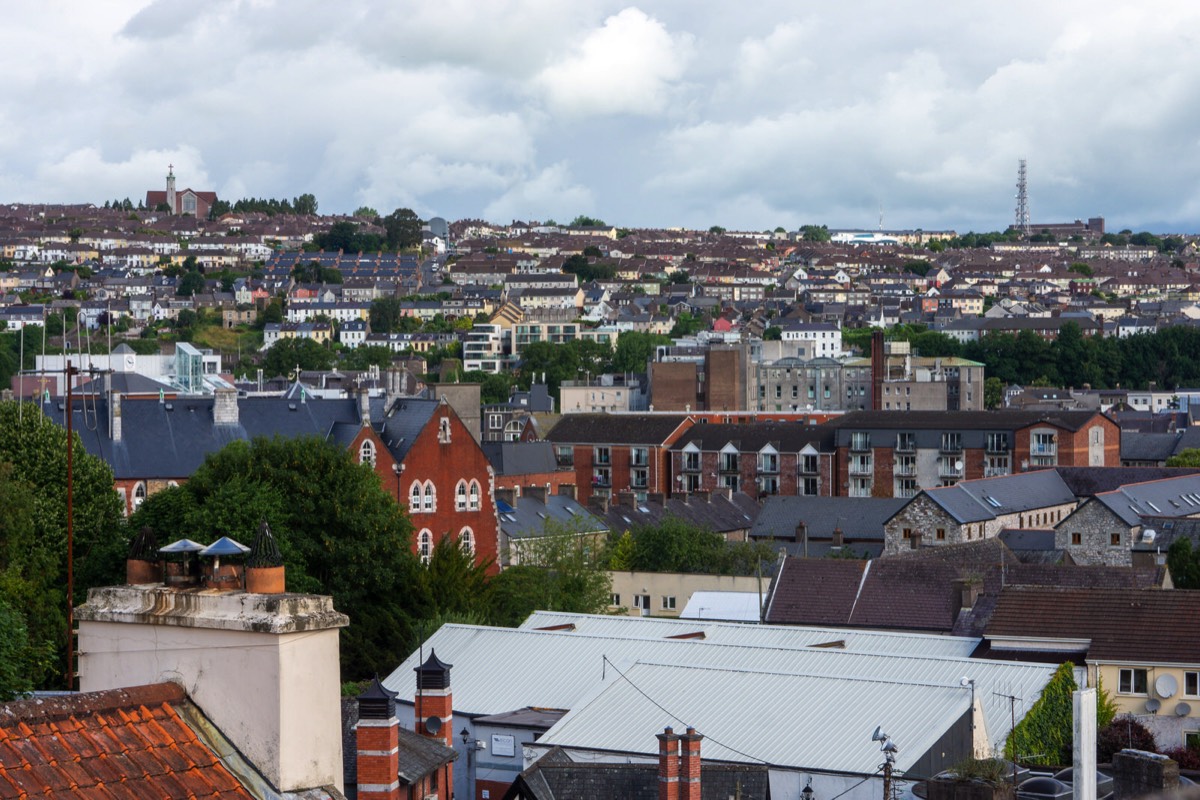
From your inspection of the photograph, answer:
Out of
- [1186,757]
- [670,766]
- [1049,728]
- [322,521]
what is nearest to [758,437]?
[322,521]

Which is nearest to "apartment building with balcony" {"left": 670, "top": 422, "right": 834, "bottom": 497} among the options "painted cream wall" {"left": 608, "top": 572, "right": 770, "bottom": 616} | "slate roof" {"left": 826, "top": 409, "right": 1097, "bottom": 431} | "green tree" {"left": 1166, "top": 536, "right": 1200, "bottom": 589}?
"slate roof" {"left": 826, "top": 409, "right": 1097, "bottom": 431}

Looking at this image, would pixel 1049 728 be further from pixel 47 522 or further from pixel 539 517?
pixel 539 517

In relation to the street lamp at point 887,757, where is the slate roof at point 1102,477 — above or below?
above

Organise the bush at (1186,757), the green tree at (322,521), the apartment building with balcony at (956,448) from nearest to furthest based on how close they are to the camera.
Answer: the bush at (1186,757)
the green tree at (322,521)
the apartment building with balcony at (956,448)

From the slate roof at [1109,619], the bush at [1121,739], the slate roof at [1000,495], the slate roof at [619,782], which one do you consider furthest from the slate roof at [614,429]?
the slate roof at [619,782]

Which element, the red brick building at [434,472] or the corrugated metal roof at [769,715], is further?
the red brick building at [434,472]

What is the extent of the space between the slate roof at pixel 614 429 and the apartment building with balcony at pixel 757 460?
5.03 feet

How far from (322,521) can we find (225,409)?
16737mm

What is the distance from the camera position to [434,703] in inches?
1089

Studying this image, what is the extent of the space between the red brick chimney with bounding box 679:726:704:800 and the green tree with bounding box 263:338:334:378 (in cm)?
13511

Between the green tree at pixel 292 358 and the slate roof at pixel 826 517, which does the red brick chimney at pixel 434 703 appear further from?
the green tree at pixel 292 358

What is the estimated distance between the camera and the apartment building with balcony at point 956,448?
3703 inches

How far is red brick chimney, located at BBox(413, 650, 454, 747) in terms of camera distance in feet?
88.3

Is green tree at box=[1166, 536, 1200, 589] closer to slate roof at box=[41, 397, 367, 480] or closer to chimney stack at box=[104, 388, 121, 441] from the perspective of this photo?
slate roof at box=[41, 397, 367, 480]
